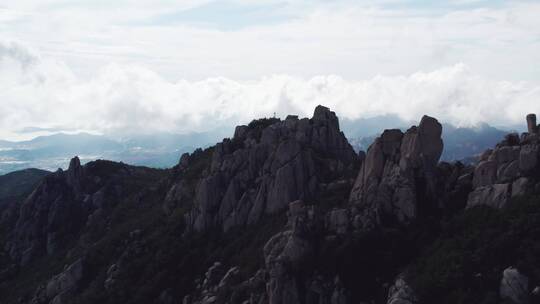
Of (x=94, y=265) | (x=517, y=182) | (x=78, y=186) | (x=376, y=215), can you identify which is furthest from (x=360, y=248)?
(x=78, y=186)

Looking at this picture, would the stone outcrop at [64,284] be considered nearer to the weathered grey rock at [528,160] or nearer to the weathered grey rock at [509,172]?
the weathered grey rock at [509,172]

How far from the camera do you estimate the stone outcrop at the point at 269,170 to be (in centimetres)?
8188

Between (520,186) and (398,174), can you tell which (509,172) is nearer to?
(520,186)

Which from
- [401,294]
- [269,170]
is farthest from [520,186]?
[269,170]

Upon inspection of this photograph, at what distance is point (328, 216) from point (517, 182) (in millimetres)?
18780

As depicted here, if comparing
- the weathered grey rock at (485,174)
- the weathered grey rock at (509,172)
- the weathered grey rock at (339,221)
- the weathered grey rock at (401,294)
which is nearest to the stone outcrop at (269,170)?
the weathered grey rock at (339,221)

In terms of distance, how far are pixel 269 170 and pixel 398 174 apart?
20523mm

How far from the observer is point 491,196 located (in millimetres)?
63906

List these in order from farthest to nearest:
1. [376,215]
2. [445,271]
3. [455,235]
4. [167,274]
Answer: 1. [167,274]
2. [376,215]
3. [455,235]
4. [445,271]

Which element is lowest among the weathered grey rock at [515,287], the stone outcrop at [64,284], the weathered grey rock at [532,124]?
the stone outcrop at [64,284]

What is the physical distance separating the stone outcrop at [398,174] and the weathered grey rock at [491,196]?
15.3 feet

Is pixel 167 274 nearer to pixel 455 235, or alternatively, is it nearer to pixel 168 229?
pixel 168 229

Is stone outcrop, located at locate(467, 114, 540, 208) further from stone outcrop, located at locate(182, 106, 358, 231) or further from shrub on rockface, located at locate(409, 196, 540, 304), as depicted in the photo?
stone outcrop, located at locate(182, 106, 358, 231)

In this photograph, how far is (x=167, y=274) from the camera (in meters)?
82.7
